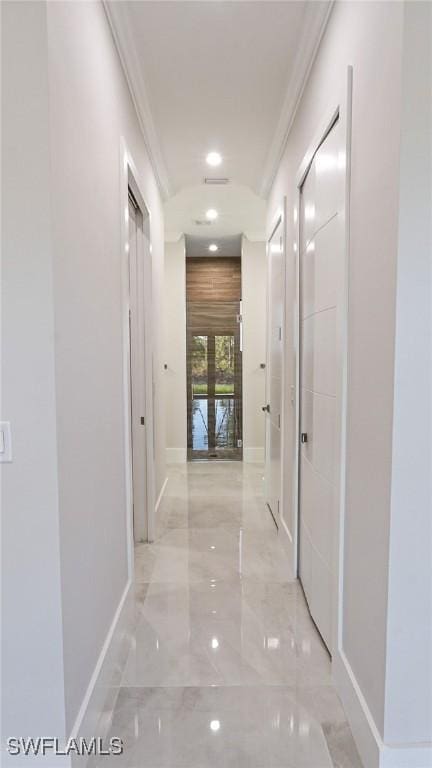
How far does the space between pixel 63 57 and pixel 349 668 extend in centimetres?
224

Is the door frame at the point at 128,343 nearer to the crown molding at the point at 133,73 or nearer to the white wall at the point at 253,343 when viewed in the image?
the crown molding at the point at 133,73

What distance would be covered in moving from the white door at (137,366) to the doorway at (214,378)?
273 cm

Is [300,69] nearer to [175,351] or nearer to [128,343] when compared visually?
[128,343]

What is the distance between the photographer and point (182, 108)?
2.68m

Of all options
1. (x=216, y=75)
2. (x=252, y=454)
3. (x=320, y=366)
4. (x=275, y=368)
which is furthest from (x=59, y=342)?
(x=252, y=454)

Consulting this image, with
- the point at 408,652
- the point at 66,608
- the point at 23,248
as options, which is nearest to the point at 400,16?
the point at 23,248

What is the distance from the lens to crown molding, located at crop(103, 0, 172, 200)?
1855 mm

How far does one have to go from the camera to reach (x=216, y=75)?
7.74 feet

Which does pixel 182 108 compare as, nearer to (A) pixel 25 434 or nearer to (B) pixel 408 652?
(A) pixel 25 434

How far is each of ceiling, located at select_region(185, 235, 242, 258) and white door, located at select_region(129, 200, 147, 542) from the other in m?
2.64

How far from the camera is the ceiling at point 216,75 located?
1.92 metres

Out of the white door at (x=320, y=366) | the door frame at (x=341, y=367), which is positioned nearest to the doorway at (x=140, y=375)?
the white door at (x=320, y=366)

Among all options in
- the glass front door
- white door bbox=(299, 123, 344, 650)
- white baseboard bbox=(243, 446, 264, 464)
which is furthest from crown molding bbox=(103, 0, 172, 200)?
white baseboard bbox=(243, 446, 264, 464)

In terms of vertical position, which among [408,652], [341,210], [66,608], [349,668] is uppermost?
[341,210]
